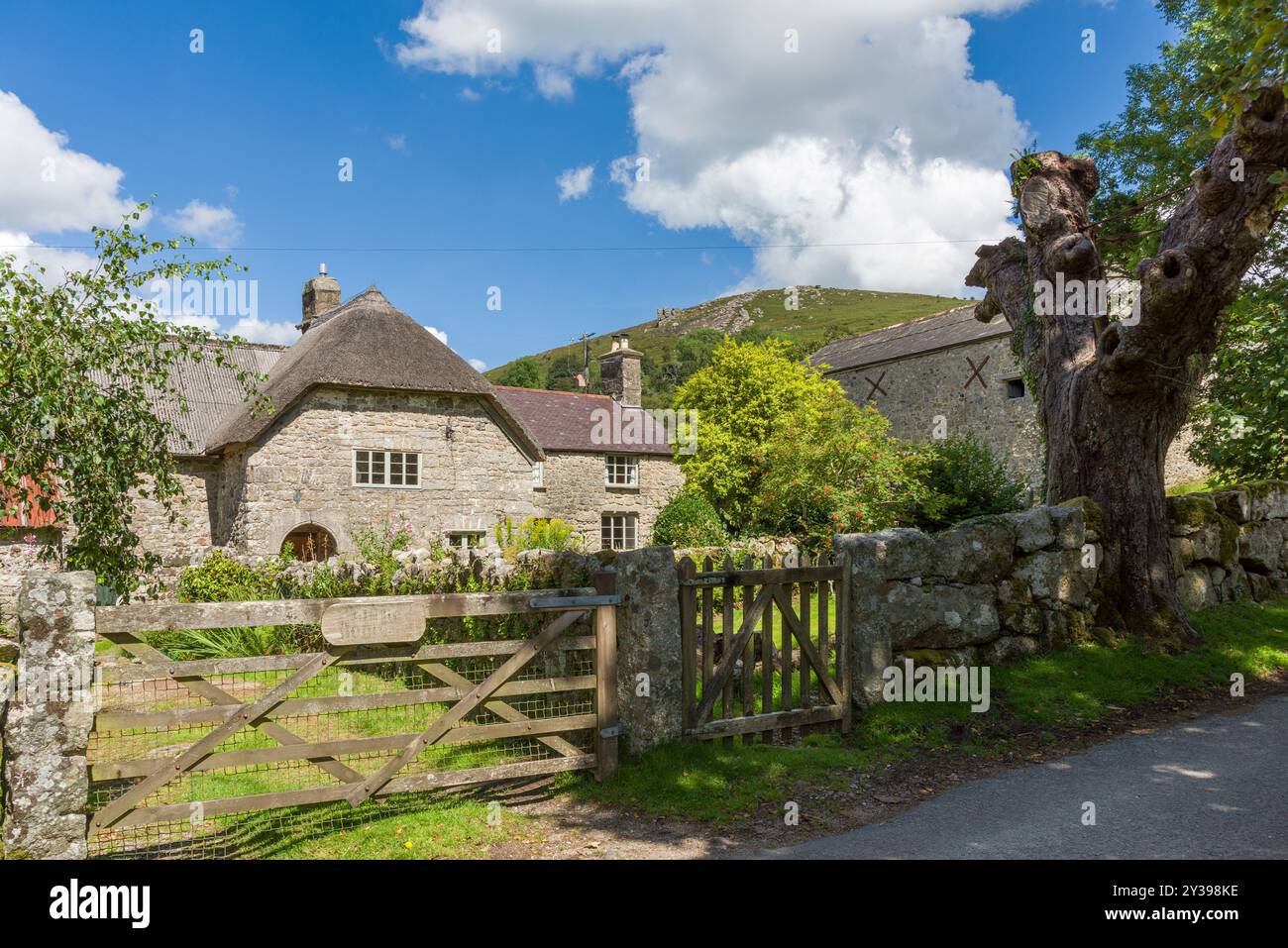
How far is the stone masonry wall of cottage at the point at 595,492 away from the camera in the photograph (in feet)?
86.5

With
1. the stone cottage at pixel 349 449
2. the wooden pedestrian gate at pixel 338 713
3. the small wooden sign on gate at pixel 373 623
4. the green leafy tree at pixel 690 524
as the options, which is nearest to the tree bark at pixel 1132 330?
the wooden pedestrian gate at pixel 338 713

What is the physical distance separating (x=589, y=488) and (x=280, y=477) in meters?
10.3

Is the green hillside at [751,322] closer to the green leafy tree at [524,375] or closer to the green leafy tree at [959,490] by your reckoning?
the green leafy tree at [524,375]

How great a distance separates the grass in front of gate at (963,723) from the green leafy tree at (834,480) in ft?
16.7

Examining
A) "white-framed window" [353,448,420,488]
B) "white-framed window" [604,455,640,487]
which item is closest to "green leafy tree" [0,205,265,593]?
"white-framed window" [353,448,420,488]

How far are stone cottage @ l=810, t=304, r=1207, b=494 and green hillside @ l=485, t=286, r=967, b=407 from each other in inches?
2074

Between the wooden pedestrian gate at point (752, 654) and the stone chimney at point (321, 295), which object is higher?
the stone chimney at point (321, 295)

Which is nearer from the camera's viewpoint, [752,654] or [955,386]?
[752,654]

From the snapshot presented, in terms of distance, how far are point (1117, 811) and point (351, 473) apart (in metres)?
17.7

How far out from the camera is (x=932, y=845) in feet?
15.6

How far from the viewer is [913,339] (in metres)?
28.5

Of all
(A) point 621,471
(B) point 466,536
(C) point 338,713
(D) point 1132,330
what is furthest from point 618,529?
(C) point 338,713

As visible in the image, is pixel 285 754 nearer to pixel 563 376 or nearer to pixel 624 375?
pixel 624 375

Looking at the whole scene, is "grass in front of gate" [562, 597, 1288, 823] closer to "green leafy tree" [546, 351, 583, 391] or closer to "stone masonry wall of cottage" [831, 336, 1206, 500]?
"stone masonry wall of cottage" [831, 336, 1206, 500]
